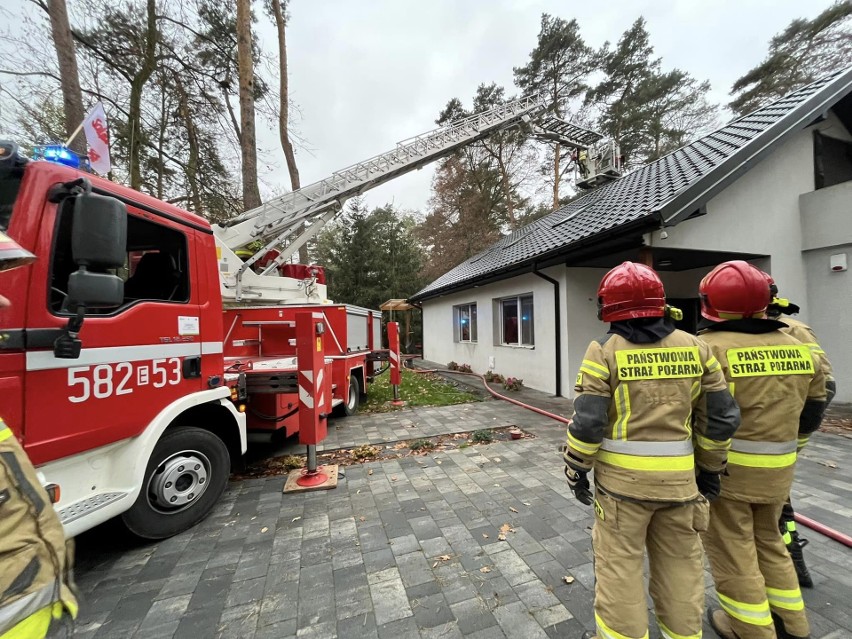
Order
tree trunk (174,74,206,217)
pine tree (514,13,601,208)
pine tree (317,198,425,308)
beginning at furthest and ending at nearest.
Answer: pine tree (317,198,425,308) → pine tree (514,13,601,208) → tree trunk (174,74,206,217)

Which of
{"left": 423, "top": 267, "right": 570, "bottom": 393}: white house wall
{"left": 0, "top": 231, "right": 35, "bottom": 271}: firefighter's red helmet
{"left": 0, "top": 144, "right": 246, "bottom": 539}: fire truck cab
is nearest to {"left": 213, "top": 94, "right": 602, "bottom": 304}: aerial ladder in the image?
{"left": 0, "top": 144, "right": 246, "bottom": 539}: fire truck cab

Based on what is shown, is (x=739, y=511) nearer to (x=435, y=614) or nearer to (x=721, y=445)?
(x=721, y=445)

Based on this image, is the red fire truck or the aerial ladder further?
the aerial ladder

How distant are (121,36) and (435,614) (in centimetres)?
1335

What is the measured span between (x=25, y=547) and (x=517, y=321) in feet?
29.0

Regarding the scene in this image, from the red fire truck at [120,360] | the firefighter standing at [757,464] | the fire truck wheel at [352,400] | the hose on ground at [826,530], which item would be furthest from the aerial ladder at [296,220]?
the hose on ground at [826,530]

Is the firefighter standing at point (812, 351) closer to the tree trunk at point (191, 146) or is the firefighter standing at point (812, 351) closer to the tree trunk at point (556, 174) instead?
the tree trunk at point (191, 146)

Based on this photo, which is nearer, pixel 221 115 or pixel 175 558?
pixel 175 558

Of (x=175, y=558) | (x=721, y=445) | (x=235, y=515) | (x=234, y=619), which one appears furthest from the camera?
(x=235, y=515)

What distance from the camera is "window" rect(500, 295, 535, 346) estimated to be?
849 cm

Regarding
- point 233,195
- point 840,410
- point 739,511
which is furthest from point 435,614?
point 233,195

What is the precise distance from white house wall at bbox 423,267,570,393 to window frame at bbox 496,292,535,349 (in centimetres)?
9

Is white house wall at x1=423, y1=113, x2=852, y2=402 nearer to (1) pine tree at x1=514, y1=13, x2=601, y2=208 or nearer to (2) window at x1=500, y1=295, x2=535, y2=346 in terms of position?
(2) window at x1=500, y1=295, x2=535, y2=346

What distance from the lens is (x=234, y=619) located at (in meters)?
1.99
